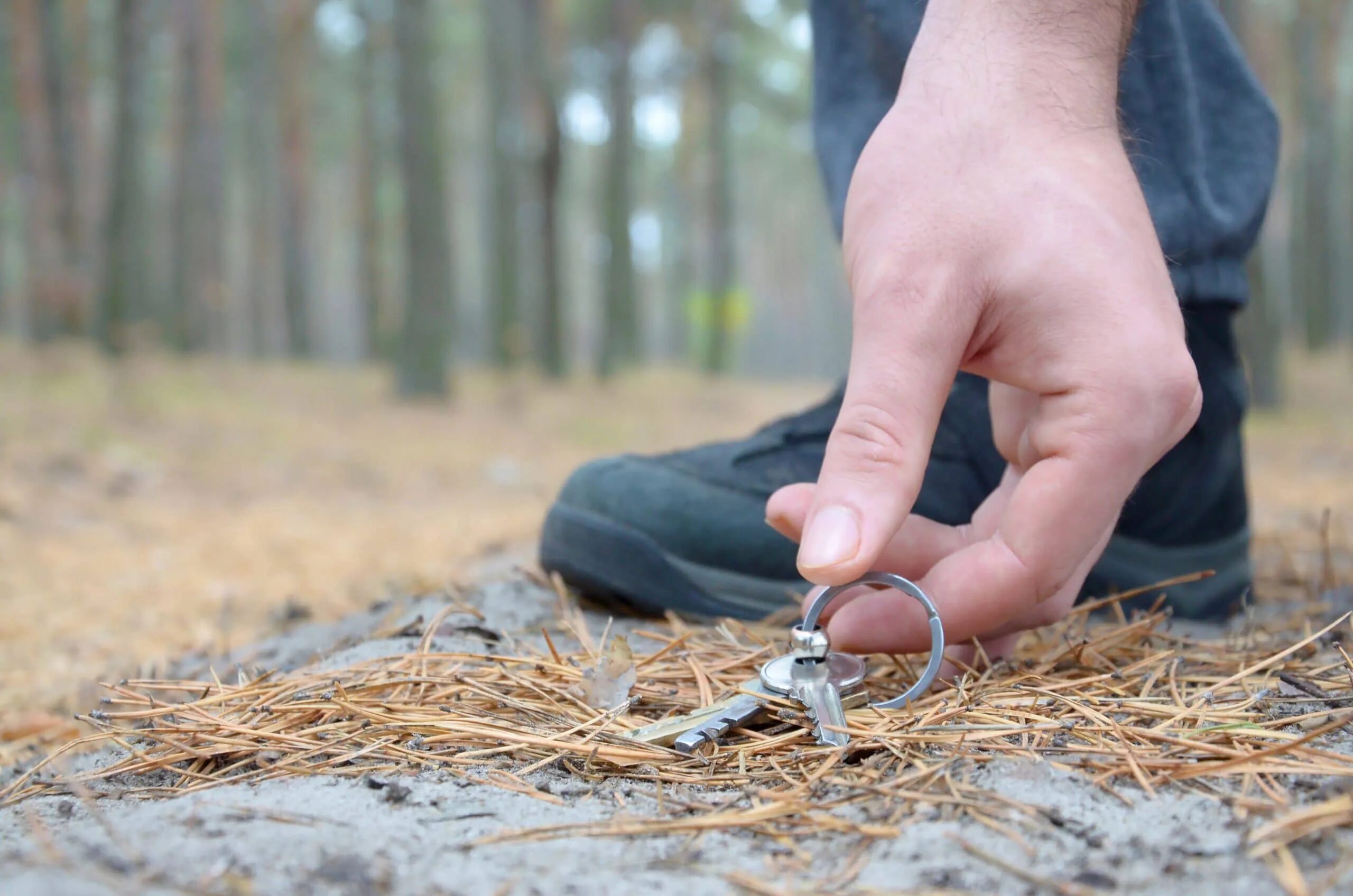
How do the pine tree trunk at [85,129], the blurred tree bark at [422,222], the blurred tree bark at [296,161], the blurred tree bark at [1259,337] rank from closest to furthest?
the blurred tree bark at [1259,337]
the blurred tree bark at [422,222]
the pine tree trunk at [85,129]
the blurred tree bark at [296,161]

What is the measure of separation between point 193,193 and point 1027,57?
36.8 ft

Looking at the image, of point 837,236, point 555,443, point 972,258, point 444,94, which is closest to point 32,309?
point 555,443

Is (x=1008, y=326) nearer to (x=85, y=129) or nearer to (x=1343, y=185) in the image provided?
(x=85, y=129)

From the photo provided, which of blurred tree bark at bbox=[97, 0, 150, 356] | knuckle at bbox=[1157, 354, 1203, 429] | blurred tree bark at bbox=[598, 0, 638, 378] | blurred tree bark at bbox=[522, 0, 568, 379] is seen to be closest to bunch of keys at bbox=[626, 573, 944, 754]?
knuckle at bbox=[1157, 354, 1203, 429]

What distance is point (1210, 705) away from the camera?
95 centimetres

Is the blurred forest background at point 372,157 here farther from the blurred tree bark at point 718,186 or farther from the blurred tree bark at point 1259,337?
the blurred tree bark at point 1259,337

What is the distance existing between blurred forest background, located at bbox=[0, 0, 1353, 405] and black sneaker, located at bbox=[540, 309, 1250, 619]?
771 millimetres

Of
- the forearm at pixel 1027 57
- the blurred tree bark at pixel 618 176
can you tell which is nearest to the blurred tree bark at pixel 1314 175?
the blurred tree bark at pixel 618 176

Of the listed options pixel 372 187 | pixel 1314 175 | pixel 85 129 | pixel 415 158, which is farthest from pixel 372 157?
→ pixel 1314 175

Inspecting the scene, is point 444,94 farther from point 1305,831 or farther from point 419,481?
point 1305,831

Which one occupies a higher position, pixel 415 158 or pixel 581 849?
pixel 415 158

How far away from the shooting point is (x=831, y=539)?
33.4 inches

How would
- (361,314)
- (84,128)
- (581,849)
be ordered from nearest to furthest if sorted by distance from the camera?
1. (581,849)
2. (84,128)
3. (361,314)

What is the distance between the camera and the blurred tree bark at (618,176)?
10836 millimetres
